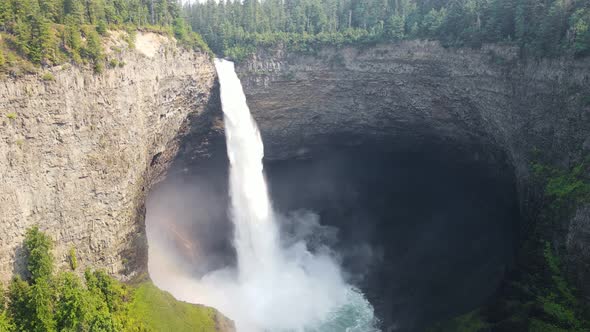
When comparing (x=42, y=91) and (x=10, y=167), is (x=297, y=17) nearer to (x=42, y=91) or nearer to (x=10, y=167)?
(x=42, y=91)

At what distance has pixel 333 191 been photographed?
50562 mm

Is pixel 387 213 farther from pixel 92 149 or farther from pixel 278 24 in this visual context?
pixel 92 149

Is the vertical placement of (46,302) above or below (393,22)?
below

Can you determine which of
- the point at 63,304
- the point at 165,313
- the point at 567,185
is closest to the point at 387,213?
the point at 567,185

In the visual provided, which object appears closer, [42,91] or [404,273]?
[42,91]

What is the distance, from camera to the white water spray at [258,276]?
34.6 meters

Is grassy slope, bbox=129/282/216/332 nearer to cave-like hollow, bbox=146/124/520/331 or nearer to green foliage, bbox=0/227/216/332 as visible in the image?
green foliage, bbox=0/227/216/332

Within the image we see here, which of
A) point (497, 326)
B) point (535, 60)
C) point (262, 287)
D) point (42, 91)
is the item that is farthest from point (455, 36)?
point (42, 91)

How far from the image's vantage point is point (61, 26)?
27.6 meters

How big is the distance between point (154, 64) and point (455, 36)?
2359 centimetres

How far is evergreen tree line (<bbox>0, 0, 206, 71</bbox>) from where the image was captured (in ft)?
81.3

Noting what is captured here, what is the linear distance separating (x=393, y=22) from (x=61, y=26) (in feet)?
87.5

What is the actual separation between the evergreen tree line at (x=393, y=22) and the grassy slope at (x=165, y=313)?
2273cm

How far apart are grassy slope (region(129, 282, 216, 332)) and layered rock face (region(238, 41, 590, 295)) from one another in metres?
19.7
